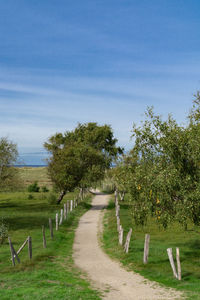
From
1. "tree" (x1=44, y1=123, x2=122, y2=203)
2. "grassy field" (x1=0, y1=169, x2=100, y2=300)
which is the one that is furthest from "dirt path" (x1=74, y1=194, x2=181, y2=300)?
"tree" (x1=44, y1=123, x2=122, y2=203)

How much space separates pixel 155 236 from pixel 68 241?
8573 millimetres

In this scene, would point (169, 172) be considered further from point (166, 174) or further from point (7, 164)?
point (7, 164)

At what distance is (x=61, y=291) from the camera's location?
15.3 m

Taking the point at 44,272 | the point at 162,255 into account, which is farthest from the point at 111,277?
the point at 162,255

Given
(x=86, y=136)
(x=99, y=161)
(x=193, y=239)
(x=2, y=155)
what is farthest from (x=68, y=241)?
(x=86, y=136)

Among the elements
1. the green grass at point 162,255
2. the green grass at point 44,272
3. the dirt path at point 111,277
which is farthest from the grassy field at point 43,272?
the green grass at point 162,255

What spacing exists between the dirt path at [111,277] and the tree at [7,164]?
27.6 m

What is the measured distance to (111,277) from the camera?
1900 centimetres

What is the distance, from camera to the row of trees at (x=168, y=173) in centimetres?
1684

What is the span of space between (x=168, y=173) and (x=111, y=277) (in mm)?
7218

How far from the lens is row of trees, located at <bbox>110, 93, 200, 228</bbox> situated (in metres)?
16.8

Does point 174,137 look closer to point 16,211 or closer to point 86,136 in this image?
point 16,211

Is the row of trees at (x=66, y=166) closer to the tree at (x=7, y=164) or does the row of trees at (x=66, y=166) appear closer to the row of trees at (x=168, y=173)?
the tree at (x=7, y=164)

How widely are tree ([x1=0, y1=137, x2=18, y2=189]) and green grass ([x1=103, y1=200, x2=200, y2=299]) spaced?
2418 centimetres
